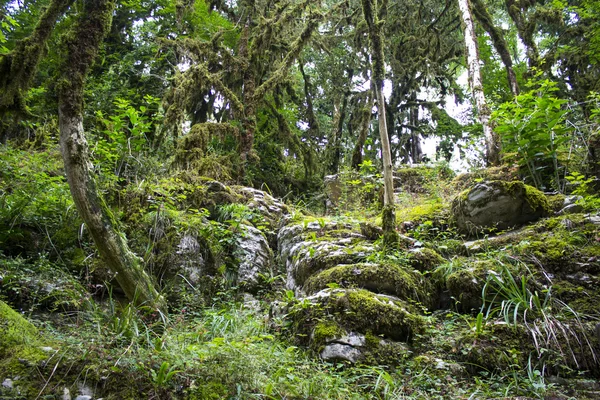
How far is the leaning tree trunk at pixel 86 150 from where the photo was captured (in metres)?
3.74

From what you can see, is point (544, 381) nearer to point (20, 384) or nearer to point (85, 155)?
point (20, 384)

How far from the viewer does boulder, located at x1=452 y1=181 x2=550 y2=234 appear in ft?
A: 18.8

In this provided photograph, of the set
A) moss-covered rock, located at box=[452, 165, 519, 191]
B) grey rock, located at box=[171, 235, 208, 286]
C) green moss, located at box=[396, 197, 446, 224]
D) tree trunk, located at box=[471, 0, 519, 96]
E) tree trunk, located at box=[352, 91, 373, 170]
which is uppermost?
tree trunk, located at box=[471, 0, 519, 96]

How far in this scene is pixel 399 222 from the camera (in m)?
6.79

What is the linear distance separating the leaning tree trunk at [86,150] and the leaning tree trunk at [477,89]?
7.06m

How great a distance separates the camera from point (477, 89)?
8.50m

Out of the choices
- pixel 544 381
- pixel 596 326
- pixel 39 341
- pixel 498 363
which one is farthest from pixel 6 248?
pixel 596 326

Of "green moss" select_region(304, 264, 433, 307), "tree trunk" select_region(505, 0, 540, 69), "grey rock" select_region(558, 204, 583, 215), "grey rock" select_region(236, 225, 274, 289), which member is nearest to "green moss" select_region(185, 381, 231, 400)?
"green moss" select_region(304, 264, 433, 307)

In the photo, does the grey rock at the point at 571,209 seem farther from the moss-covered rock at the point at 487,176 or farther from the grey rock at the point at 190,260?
the grey rock at the point at 190,260

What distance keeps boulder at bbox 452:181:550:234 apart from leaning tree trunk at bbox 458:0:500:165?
2218mm

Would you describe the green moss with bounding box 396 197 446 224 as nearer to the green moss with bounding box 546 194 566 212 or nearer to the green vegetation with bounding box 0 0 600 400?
the green vegetation with bounding box 0 0 600 400

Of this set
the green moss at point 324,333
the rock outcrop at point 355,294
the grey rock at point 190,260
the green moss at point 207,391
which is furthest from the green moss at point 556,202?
the grey rock at point 190,260

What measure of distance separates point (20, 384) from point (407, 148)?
15364 millimetres

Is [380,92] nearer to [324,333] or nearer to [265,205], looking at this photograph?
[265,205]
